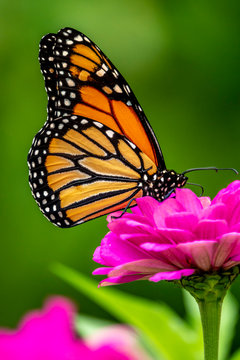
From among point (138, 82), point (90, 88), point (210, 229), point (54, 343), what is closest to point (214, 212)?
point (210, 229)

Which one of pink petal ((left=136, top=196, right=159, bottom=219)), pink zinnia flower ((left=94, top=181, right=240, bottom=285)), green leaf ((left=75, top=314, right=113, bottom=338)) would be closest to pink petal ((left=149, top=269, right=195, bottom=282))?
pink zinnia flower ((left=94, top=181, right=240, bottom=285))

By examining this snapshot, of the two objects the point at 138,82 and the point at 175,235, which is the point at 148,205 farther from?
the point at 138,82

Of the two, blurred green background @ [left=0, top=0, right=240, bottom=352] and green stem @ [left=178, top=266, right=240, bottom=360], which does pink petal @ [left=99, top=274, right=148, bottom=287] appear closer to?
green stem @ [left=178, top=266, right=240, bottom=360]

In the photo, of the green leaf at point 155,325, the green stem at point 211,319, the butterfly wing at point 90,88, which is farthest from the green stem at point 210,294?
the butterfly wing at point 90,88

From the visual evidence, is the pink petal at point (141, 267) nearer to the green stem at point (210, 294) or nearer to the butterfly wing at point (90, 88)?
the green stem at point (210, 294)

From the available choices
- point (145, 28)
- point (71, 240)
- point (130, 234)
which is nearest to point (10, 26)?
point (145, 28)

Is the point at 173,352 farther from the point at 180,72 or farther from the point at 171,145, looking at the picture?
the point at 180,72
